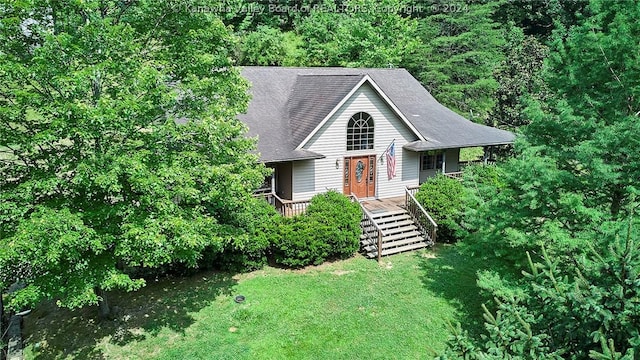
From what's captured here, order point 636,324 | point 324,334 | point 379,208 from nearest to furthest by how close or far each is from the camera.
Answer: point 636,324, point 324,334, point 379,208

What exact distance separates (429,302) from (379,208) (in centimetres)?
597

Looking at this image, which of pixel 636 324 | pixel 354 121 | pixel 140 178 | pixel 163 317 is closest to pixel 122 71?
pixel 140 178

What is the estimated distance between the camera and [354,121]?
57.1 feet

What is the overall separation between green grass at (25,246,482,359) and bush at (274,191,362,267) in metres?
0.52

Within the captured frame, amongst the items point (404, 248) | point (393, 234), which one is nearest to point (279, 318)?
point (404, 248)

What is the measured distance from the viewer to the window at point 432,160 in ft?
65.2

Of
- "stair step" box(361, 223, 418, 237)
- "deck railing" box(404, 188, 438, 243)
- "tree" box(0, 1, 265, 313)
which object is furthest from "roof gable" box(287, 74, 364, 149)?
"tree" box(0, 1, 265, 313)

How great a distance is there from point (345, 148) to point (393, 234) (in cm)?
418

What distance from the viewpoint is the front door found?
699 inches

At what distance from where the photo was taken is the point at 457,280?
12898 mm

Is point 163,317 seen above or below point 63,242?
below

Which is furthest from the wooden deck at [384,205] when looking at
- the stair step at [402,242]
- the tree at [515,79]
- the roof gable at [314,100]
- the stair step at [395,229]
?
the tree at [515,79]

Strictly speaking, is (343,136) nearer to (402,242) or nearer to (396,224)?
(396,224)

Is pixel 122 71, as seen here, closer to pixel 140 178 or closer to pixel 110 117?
pixel 110 117
